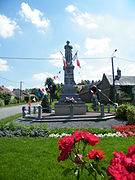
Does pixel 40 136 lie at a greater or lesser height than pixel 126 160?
lesser

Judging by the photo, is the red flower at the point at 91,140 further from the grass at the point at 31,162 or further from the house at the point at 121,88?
the house at the point at 121,88

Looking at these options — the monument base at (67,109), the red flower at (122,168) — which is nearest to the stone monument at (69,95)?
the monument base at (67,109)

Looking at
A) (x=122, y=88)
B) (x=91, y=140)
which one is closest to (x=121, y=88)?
(x=122, y=88)

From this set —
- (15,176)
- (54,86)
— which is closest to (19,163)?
(15,176)

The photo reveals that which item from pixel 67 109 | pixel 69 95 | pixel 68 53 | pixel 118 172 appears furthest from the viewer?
pixel 68 53

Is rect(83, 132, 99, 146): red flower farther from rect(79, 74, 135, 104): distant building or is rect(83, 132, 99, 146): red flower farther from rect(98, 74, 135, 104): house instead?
rect(98, 74, 135, 104): house

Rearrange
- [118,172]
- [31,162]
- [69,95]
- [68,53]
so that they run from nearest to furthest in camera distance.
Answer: [118,172]
[31,162]
[69,95]
[68,53]

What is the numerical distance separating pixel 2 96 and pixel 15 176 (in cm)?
4740

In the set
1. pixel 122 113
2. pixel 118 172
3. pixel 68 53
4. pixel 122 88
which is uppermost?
pixel 68 53

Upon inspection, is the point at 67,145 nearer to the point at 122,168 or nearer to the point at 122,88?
the point at 122,168

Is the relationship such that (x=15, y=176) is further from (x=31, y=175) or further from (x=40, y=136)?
(x=40, y=136)

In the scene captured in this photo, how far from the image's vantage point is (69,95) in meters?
16.2

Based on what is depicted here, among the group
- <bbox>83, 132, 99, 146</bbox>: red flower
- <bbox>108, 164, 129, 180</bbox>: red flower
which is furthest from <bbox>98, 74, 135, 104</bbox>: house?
<bbox>108, 164, 129, 180</bbox>: red flower

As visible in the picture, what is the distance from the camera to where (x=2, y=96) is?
1855 inches
